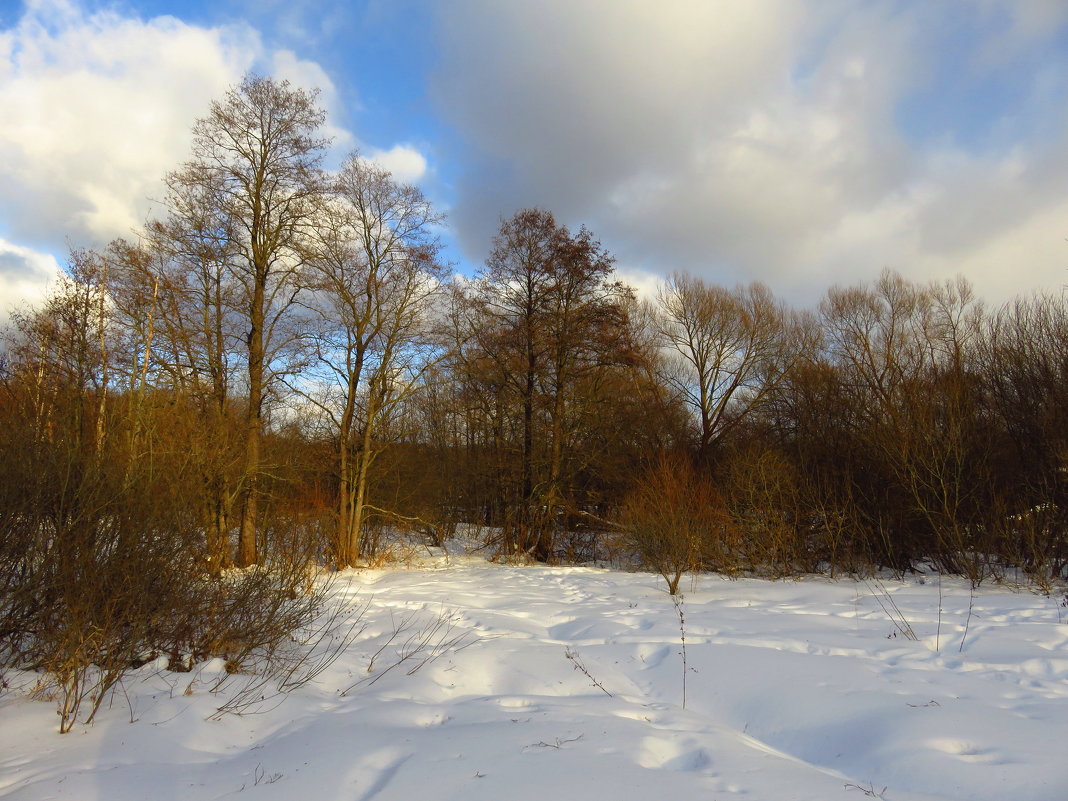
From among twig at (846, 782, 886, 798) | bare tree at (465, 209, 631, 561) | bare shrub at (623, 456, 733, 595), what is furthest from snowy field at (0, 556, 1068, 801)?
bare tree at (465, 209, 631, 561)

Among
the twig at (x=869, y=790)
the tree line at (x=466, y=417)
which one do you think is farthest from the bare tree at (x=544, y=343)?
the twig at (x=869, y=790)

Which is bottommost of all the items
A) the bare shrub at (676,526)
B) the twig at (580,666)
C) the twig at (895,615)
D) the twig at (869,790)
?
the twig at (869,790)

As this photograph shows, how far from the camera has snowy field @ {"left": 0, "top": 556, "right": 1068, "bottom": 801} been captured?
148 inches

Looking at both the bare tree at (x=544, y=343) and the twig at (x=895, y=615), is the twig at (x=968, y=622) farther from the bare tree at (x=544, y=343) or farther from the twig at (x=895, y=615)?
the bare tree at (x=544, y=343)

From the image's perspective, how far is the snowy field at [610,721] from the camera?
12.4 feet

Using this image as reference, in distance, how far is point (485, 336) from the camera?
62.2ft

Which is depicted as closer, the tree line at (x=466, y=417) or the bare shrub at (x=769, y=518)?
the tree line at (x=466, y=417)

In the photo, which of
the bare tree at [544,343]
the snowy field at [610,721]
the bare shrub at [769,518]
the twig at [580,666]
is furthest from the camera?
the bare tree at [544,343]

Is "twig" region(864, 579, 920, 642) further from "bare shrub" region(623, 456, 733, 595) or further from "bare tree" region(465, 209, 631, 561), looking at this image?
"bare tree" region(465, 209, 631, 561)

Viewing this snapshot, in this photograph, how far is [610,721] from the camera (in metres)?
4.82

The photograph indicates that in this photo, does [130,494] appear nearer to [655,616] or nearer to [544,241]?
[655,616]

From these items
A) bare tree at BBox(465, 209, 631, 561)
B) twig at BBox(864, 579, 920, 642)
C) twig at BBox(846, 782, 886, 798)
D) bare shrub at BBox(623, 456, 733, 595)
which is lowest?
twig at BBox(846, 782, 886, 798)

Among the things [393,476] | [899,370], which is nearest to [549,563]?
[393,476]

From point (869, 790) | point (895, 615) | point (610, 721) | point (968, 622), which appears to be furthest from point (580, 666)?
point (968, 622)
